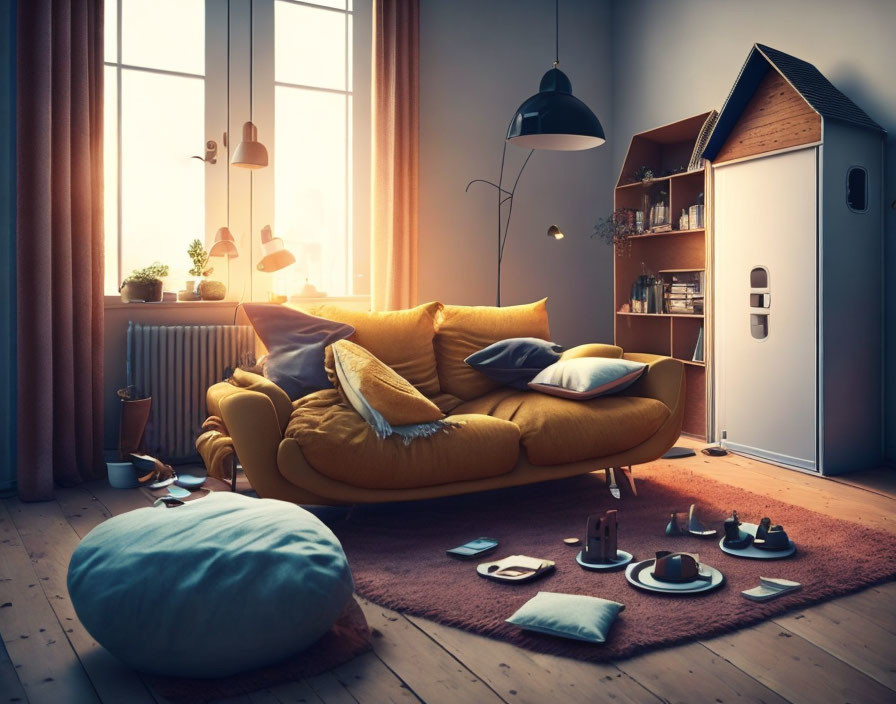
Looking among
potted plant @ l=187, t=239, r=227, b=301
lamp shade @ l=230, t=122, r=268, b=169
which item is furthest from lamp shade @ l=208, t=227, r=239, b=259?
lamp shade @ l=230, t=122, r=268, b=169

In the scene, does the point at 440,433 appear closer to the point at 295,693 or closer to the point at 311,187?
the point at 295,693

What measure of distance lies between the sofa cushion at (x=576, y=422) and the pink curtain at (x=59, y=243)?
1.83m

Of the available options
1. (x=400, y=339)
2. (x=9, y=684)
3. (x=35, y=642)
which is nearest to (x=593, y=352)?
Result: (x=400, y=339)

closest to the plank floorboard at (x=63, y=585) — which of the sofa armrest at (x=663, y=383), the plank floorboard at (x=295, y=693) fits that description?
the plank floorboard at (x=295, y=693)

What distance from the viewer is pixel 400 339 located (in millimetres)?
3600

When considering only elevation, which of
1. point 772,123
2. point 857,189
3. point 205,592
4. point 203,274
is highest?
point 772,123

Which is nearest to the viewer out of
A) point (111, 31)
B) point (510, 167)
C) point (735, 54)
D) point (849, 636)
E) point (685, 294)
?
point (849, 636)

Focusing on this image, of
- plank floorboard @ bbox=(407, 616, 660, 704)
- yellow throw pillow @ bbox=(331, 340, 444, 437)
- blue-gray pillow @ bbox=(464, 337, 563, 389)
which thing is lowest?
plank floorboard @ bbox=(407, 616, 660, 704)

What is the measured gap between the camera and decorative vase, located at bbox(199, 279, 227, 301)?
4.15 meters

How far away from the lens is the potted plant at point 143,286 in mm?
3947

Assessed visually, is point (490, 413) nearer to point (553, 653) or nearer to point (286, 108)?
point (553, 653)

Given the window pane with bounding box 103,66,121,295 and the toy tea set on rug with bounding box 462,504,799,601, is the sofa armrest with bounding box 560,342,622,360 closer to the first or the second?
the toy tea set on rug with bounding box 462,504,799,601

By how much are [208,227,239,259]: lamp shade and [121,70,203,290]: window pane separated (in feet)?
1.00

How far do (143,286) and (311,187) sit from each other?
47.9 inches
